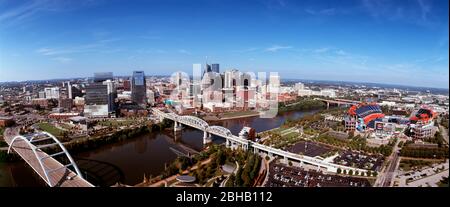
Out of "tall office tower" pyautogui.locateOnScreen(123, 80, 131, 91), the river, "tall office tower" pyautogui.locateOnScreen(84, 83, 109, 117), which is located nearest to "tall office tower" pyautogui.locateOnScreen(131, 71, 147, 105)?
"tall office tower" pyautogui.locateOnScreen(84, 83, 109, 117)

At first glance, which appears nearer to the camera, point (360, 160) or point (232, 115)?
point (360, 160)

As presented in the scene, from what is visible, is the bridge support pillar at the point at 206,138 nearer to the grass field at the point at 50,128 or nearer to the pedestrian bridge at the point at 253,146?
the pedestrian bridge at the point at 253,146

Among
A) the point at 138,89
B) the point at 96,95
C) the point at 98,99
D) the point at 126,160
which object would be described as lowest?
the point at 126,160

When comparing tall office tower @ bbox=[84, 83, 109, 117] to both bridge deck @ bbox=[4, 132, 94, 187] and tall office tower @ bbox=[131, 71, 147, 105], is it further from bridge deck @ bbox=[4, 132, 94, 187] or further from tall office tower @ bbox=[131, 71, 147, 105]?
bridge deck @ bbox=[4, 132, 94, 187]

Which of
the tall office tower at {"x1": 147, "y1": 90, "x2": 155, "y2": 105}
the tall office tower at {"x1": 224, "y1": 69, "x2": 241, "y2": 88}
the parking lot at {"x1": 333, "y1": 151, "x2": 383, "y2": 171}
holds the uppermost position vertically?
the tall office tower at {"x1": 224, "y1": 69, "x2": 241, "y2": 88}

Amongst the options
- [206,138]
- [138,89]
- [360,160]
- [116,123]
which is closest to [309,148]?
[360,160]

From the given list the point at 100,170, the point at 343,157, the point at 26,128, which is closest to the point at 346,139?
the point at 343,157

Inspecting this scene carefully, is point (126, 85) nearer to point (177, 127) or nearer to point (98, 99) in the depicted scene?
point (98, 99)

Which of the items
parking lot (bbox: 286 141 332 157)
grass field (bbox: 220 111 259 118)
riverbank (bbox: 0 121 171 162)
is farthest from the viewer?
grass field (bbox: 220 111 259 118)
